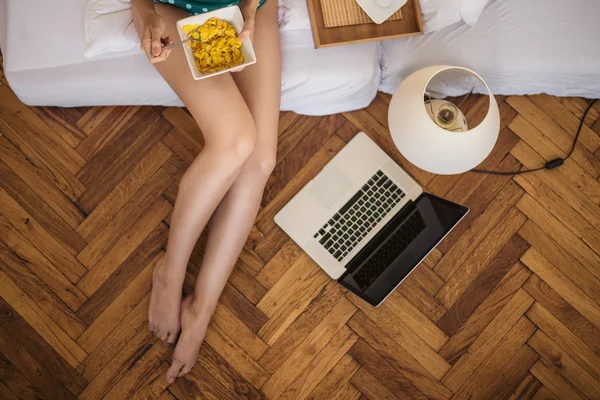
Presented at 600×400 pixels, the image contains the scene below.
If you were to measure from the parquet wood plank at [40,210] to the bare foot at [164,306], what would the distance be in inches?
10.1

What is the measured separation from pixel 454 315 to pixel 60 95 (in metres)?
1.20

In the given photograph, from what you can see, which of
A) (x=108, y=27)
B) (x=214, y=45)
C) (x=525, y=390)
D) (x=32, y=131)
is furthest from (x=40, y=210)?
(x=525, y=390)

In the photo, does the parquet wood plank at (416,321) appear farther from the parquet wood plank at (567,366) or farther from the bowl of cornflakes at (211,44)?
the bowl of cornflakes at (211,44)

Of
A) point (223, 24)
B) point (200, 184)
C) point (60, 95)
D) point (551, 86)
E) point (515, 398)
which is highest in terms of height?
point (223, 24)

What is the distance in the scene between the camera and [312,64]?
117 cm

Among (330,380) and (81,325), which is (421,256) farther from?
(81,325)

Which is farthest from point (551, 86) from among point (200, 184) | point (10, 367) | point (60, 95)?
point (10, 367)

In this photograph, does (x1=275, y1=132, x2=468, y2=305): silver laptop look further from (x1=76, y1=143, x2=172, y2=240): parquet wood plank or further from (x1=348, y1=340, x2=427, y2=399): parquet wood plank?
(x1=76, y1=143, x2=172, y2=240): parquet wood plank

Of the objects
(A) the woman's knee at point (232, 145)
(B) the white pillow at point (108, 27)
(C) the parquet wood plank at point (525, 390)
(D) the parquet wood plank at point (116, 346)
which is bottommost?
(C) the parquet wood plank at point (525, 390)

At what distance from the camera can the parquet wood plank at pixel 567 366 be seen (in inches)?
50.9

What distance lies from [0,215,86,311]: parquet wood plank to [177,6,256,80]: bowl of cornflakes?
0.74 metres

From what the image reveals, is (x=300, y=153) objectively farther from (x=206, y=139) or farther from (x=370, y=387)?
(x=370, y=387)

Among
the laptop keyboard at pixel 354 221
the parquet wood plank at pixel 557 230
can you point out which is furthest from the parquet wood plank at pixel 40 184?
the parquet wood plank at pixel 557 230

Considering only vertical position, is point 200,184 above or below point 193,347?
above
